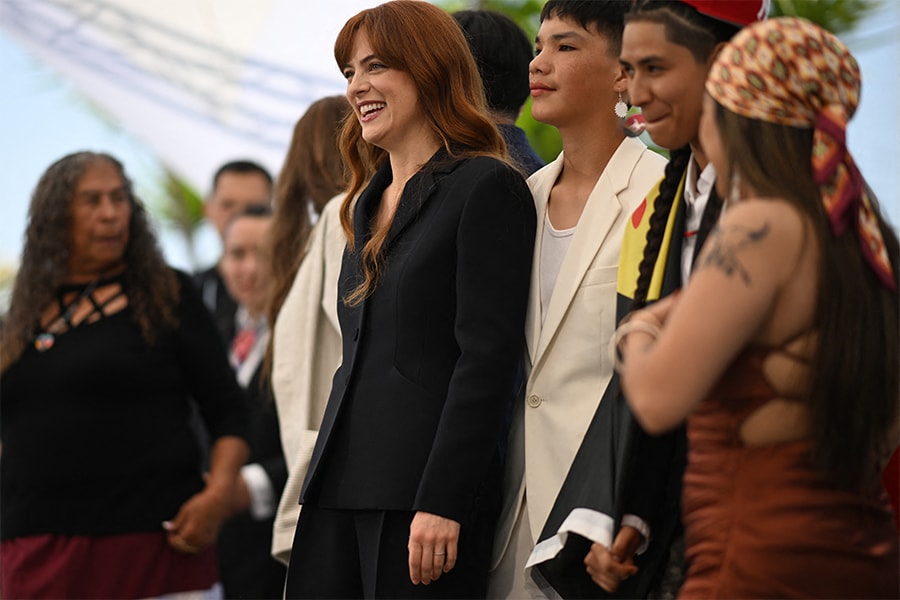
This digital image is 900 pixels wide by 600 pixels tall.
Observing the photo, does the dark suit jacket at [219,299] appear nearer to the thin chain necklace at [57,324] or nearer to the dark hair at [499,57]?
the thin chain necklace at [57,324]

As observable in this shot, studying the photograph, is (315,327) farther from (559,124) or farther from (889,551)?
(889,551)

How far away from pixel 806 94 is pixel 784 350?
0.40 m

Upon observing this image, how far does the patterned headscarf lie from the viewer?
2.02m

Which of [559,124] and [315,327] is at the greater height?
[559,124]

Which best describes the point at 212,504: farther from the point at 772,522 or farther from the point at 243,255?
the point at 772,522

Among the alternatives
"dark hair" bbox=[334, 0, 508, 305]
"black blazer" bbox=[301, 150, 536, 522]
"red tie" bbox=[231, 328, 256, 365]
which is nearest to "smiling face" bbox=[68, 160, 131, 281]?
"red tie" bbox=[231, 328, 256, 365]

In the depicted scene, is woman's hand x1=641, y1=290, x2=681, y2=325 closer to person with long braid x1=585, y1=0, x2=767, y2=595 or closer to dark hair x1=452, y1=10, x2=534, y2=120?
person with long braid x1=585, y1=0, x2=767, y2=595

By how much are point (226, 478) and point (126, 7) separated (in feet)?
15.1

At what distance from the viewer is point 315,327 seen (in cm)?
358

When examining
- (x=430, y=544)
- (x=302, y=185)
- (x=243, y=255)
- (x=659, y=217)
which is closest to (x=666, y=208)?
(x=659, y=217)

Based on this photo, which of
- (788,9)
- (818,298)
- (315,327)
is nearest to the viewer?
(818,298)

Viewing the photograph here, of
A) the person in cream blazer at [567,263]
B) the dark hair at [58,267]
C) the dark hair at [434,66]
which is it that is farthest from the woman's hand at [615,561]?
the dark hair at [58,267]

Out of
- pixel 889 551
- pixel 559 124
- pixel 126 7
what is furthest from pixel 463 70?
pixel 126 7

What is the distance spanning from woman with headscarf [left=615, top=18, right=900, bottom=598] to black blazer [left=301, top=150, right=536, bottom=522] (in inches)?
23.1
